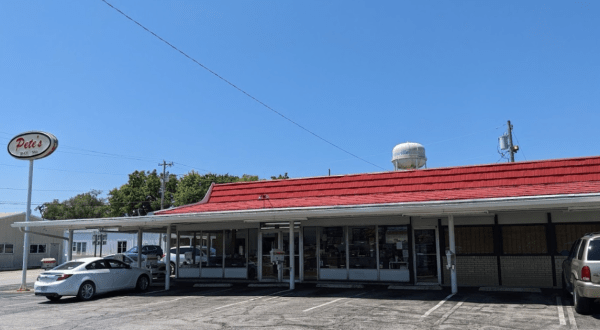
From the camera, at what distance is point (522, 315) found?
1008 centimetres

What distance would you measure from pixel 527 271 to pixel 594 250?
6.19m

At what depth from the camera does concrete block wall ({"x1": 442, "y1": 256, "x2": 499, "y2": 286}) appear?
15.5m

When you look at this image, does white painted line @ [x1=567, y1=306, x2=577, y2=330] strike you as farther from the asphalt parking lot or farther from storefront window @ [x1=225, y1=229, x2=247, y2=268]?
storefront window @ [x1=225, y1=229, x2=247, y2=268]

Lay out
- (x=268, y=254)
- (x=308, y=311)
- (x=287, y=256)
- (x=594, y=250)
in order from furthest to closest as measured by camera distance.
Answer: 1. (x=268, y=254)
2. (x=287, y=256)
3. (x=308, y=311)
4. (x=594, y=250)

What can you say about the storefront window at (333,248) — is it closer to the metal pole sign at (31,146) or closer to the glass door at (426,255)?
the glass door at (426,255)

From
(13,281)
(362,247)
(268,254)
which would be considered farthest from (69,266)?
(13,281)

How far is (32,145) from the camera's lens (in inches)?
848

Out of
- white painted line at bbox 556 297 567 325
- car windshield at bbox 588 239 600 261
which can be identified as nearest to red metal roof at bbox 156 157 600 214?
white painted line at bbox 556 297 567 325

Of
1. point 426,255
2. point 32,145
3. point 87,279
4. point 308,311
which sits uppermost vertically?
point 32,145

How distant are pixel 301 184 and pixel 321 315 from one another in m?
9.80

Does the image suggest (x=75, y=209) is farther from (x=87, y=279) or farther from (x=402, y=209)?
(x=402, y=209)

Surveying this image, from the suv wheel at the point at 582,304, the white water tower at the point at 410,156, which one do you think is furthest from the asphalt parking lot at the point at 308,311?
the white water tower at the point at 410,156

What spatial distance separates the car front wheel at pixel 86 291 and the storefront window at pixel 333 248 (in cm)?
806

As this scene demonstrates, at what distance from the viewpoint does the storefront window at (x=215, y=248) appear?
781 inches
